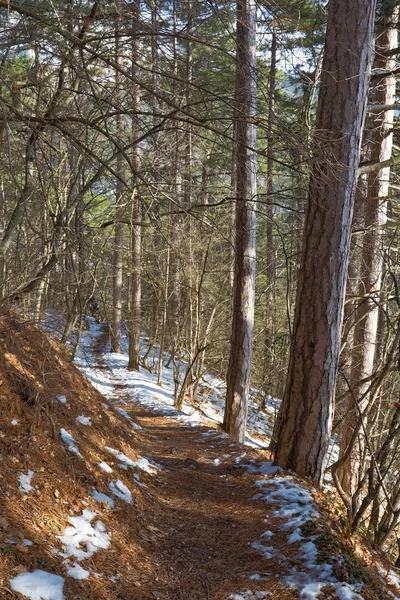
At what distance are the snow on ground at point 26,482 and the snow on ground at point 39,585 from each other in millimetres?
793

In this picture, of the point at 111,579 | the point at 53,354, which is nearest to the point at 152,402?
the point at 53,354

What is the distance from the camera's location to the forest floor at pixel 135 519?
304 centimetres

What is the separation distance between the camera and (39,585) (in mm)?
2619

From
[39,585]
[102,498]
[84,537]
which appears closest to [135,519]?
[102,498]

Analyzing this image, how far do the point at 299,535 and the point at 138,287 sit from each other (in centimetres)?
1075

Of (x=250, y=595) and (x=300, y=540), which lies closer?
(x=250, y=595)

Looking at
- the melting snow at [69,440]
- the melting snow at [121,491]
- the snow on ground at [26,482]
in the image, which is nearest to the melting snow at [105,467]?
the melting snow at [121,491]

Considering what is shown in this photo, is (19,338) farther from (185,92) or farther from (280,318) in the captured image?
(280,318)

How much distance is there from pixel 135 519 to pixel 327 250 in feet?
10.1

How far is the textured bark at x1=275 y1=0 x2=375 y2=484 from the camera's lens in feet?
15.7

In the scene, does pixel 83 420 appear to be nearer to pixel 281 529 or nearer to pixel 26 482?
pixel 26 482

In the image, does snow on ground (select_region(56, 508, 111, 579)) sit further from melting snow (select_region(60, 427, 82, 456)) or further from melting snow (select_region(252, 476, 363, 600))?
melting snow (select_region(252, 476, 363, 600))

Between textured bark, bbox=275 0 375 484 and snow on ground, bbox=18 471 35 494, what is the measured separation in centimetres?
269

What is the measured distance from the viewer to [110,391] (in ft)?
39.1
